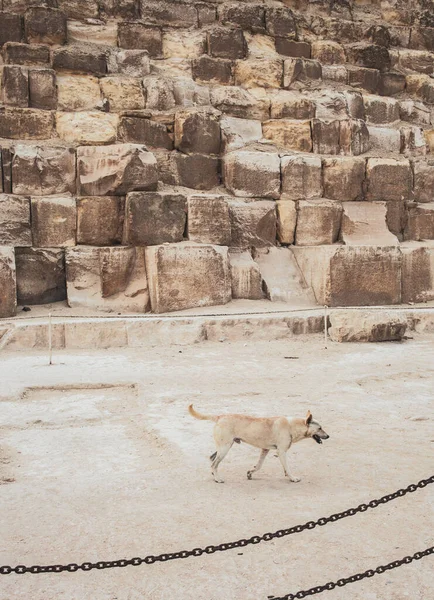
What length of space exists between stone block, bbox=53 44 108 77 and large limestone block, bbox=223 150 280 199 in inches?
139

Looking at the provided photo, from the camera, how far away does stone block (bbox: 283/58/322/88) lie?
15.5 m

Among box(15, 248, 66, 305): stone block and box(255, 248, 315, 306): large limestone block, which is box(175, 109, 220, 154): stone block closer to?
box(255, 248, 315, 306): large limestone block

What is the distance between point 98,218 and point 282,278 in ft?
11.9

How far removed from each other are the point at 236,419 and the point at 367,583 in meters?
1.53

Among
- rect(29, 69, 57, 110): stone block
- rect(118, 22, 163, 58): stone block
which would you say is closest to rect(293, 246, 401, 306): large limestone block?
rect(29, 69, 57, 110): stone block

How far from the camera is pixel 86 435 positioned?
18.6 feet

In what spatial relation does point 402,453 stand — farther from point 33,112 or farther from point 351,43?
point 351,43

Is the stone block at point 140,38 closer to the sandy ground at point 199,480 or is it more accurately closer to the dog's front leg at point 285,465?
the sandy ground at point 199,480

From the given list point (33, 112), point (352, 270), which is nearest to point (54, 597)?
point (352, 270)

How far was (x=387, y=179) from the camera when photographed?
13.4 meters

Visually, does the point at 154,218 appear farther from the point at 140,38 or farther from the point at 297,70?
the point at 297,70

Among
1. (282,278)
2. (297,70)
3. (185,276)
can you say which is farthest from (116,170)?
Result: (297,70)

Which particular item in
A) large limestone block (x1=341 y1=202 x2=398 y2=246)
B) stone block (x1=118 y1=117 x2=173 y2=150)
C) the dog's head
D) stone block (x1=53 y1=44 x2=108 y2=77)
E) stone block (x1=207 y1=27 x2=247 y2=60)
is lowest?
the dog's head

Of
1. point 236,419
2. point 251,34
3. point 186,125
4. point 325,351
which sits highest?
point 251,34
